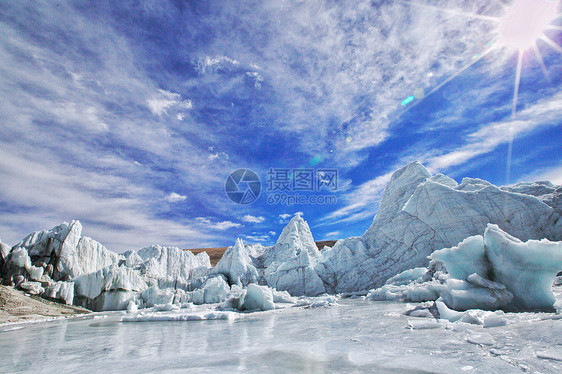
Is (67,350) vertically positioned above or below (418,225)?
below

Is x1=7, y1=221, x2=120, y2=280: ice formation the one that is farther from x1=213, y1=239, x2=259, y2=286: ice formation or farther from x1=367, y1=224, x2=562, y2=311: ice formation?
x1=367, y1=224, x2=562, y2=311: ice formation

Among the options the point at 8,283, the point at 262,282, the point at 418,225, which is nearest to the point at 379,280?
the point at 418,225

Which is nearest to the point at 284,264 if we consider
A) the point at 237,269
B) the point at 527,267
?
the point at 237,269

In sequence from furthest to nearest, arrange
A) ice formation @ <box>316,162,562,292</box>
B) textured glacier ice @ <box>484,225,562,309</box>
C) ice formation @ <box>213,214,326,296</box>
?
ice formation @ <box>213,214,326,296</box>, ice formation @ <box>316,162,562,292</box>, textured glacier ice @ <box>484,225,562,309</box>

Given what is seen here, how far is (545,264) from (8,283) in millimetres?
22361

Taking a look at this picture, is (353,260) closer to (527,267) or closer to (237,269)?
(237,269)

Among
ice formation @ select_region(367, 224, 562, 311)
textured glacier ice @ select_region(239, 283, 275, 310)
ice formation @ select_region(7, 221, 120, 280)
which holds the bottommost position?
textured glacier ice @ select_region(239, 283, 275, 310)

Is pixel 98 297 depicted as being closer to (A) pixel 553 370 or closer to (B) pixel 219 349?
(B) pixel 219 349

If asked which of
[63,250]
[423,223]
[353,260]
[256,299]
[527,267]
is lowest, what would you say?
[256,299]

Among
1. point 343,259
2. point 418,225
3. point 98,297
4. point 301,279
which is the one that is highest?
point 418,225

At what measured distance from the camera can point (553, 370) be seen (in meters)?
2.21

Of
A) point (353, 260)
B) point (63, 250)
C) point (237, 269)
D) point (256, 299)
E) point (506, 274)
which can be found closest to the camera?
point (506, 274)

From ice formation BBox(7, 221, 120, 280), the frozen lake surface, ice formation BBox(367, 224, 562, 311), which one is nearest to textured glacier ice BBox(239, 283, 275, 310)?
the frozen lake surface

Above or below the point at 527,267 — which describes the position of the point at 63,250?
above
